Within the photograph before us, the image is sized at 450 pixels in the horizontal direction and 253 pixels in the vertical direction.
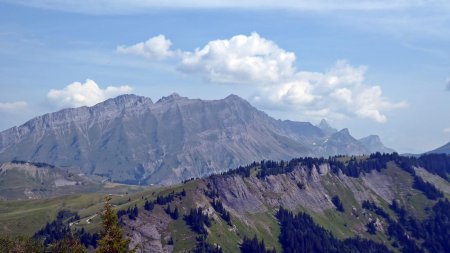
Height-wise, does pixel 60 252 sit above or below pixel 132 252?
below

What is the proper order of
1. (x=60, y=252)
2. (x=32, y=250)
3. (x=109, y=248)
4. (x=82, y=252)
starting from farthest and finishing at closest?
(x=32, y=250), (x=60, y=252), (x=82, y=252), (x=109, y=248)

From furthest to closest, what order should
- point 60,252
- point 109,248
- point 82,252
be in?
point 60,252
point 82,252
point 109,248

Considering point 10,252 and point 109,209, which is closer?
point 109,209

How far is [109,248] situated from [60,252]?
4384 inches

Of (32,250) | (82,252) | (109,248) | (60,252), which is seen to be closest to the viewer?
(109,248)

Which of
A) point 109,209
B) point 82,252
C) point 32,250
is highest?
point 109,209

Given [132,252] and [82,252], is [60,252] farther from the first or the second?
[132,252]

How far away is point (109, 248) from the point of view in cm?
7769

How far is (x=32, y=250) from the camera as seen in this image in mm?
192500

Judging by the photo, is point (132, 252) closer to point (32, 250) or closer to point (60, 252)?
point (60, 252)

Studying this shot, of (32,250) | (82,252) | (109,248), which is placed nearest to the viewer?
(109,248)

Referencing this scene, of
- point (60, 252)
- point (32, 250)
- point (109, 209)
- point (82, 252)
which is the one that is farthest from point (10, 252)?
point (109, 209)

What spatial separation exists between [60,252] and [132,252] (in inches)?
4337

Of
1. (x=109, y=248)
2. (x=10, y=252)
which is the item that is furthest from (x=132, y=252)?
(x=10, y=252)
